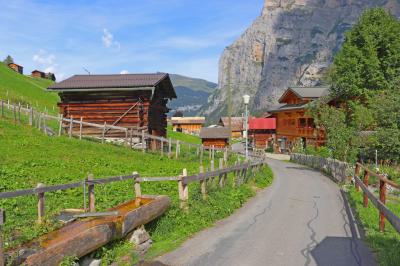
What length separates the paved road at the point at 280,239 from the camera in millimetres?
8539

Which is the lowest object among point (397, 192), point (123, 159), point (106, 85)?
point (397, 192)

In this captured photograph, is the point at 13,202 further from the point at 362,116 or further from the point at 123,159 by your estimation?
the point at 362,116

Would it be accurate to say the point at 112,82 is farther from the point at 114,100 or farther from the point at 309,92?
the point at 309,92

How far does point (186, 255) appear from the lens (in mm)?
8844

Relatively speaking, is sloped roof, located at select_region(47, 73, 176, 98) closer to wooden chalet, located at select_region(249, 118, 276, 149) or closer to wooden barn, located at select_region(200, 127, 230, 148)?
wooden barn, located at select_region(200, 127, 230, 148)

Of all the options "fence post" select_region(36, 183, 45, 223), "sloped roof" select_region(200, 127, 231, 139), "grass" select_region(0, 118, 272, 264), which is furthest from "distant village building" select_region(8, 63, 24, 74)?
"fence post" select_region(36, 183, 45, 223)

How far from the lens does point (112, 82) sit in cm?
3136

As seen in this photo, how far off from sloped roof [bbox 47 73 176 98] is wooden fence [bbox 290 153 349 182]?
45.1 feet

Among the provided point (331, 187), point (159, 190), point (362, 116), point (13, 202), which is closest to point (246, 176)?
point (331, 187)

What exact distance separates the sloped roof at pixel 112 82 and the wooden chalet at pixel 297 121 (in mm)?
22072

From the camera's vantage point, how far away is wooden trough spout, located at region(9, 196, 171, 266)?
6.21m

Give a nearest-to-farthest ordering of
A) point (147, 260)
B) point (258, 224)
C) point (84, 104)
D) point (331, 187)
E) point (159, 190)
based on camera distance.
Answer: point (147, 260) < point (258, 224) < point (159, 190) < point (331, 187) < point (84, 104)

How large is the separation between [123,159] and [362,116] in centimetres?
1854

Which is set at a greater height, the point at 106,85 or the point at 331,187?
the point at 106,85
